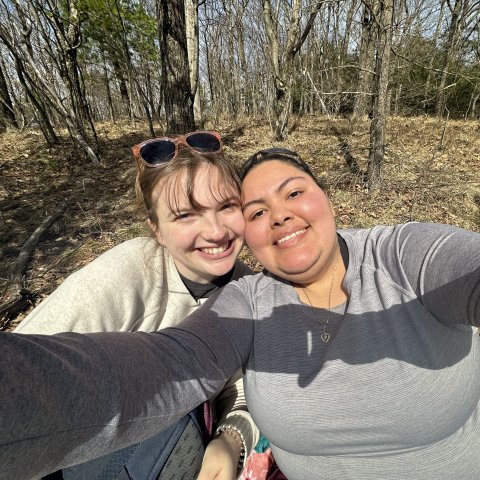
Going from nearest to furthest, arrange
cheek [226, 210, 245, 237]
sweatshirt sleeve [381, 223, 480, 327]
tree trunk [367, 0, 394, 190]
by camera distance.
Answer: sweatshirt sleeve [381, 223, 480, 327], cheek [226, 210, 245, 237], tree trunk [367, 0, 394, 190]

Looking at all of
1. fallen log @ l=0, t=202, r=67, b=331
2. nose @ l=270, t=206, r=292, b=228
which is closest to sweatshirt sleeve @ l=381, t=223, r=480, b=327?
nose @ l=270, t=206, r=292, b=228

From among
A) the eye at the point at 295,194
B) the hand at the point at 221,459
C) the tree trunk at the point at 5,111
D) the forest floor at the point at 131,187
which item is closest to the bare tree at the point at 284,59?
the forest floor at the point at 131,187

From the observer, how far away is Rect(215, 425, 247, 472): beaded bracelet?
1597 mm

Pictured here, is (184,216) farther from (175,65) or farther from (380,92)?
(380,92)

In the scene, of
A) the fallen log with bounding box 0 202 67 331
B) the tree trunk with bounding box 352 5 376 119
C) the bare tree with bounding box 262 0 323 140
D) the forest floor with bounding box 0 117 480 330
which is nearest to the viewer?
the fallen log with bounding box 0 202 67 331

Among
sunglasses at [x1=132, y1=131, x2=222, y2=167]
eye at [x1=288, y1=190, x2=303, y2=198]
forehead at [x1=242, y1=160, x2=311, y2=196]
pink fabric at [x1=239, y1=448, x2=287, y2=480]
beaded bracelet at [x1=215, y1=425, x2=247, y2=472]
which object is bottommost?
pink fabric at [x1=239, y1=448, x2=287, y2=480]

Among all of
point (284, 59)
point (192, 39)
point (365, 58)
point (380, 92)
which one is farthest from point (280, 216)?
point (365, 58)

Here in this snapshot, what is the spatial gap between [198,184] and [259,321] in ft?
2.51

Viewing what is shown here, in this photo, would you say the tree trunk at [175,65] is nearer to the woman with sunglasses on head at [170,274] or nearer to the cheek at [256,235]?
the woman with sunglasses on head at [170,274]

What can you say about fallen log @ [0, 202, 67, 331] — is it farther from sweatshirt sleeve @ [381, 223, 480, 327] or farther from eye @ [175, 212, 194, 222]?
sweatshirt sleeve @ [381, 223, 480, 327]

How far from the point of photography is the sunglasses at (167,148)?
170cm

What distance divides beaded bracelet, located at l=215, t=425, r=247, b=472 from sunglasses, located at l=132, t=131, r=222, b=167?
1.47 metres

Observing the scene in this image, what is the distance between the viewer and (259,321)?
1.34 meters

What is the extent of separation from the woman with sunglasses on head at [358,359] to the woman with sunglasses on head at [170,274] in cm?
35
